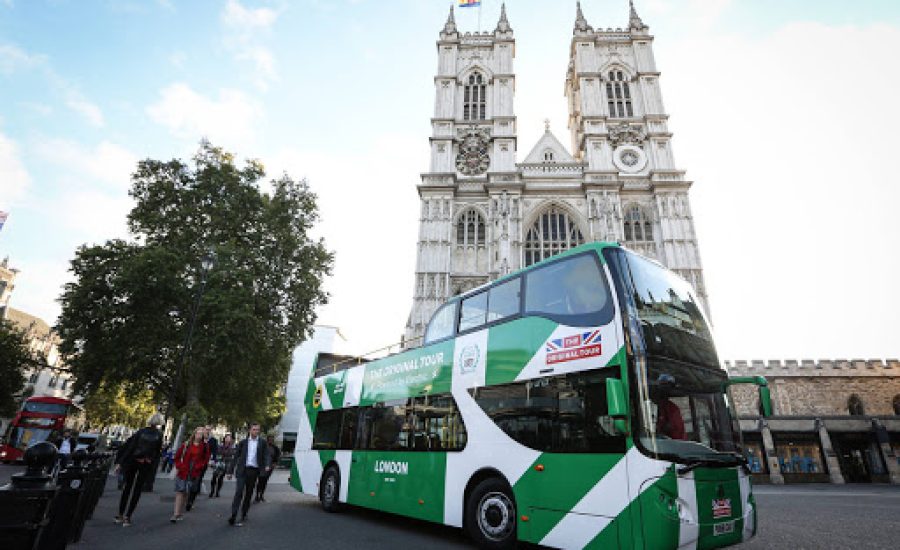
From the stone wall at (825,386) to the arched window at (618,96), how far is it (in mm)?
20925

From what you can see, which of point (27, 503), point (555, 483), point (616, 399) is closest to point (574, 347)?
point (616, 399)

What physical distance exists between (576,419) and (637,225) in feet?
95.8

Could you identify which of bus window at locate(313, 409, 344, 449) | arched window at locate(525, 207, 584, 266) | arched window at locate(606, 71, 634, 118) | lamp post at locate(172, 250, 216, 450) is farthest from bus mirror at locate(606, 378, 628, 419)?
arched window at locate(606, 71, 634, 118)

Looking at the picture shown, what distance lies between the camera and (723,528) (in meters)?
4.02

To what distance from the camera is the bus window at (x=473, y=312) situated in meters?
6.22

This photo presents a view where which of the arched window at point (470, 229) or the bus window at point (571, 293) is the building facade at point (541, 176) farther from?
the bus window at point (571, 293)

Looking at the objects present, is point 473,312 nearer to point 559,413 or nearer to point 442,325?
point 442,325

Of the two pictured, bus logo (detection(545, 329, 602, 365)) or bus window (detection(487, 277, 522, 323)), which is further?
bus window (detection(487, 277, 522, 323))

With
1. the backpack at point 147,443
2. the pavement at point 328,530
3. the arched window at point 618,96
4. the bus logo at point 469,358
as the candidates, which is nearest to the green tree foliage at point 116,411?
the pavement at point 328,530

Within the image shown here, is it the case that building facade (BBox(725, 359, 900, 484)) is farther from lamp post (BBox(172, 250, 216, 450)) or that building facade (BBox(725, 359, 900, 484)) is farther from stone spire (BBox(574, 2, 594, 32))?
stone spire (BBox(574, 2, 594, 32))

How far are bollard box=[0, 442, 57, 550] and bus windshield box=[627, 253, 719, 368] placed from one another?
474 cm

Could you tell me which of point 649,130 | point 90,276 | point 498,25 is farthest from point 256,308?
point 498,25

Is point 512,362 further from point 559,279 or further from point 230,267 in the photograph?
point 230,267

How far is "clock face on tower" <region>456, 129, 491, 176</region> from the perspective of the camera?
108 ft
